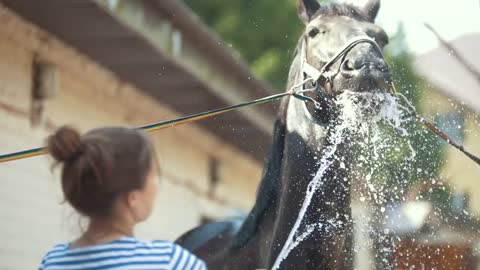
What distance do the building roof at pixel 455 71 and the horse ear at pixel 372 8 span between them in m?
4.76

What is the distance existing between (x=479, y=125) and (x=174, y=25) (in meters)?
2.11

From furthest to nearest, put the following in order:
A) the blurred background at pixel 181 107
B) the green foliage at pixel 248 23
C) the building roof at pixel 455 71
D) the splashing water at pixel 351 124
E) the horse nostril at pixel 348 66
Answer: the green foliage at pixel 248 23, the building roof at pixel 455 71, the blurred background at pixel 181 107, the horse nostril at pixel 348 66, the splashing water at pixel 351 124

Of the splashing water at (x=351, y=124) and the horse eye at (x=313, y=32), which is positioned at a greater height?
the horse eye at (x=313, y=32)

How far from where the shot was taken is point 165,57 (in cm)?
645

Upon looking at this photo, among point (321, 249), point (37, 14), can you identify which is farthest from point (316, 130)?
point (37, 14)

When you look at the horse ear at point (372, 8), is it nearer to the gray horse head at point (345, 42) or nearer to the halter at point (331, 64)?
the gray horse head at point (345, 42)

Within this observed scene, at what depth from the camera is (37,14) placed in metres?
5.66

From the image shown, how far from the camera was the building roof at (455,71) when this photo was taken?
8.82 metres

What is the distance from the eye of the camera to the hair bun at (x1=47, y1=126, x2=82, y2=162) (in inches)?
75.6

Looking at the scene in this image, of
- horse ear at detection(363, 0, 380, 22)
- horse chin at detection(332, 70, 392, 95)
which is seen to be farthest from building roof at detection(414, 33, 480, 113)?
horse chin at detection(332, 70, 392, 95)

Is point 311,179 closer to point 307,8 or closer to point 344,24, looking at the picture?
point 344,24

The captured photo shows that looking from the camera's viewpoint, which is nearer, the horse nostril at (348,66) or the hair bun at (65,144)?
the hair bun at (65,144)

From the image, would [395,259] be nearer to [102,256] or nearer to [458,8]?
[102,256]

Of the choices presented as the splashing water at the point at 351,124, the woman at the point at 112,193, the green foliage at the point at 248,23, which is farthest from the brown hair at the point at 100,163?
the green foliage at the point at 248,23
